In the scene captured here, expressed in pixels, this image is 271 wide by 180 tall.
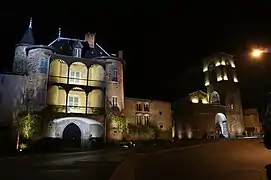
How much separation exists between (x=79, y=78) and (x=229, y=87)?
1590 inches

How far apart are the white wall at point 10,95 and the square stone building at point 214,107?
27.3 meters

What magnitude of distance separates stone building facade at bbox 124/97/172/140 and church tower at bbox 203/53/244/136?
21045mm

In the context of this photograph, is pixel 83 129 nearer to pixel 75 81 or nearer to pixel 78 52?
pixel 75 81

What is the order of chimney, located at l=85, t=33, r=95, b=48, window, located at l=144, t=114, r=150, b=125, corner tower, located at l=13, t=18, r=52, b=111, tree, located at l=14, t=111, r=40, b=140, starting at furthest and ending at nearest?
chimney, located at l=85, t=33, r=95, b=48 → window, located at l=144, t=114, r=150, b=125 → corner tower, located at l=13, t=18, r=52, b=111 → tree, located at l=14, t=111, r=40, b=140

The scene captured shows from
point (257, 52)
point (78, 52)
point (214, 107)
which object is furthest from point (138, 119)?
point (257, 52)

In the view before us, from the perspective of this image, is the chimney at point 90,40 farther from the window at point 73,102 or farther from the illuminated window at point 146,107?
the illuminated window at point 146,107

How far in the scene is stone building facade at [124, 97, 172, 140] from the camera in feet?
132

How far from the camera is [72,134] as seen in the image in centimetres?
3572

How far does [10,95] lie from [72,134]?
29.3 feet

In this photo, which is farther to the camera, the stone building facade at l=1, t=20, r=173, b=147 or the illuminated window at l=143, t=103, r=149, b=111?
the illuminated window at l=143, t=103, r=149, b=111

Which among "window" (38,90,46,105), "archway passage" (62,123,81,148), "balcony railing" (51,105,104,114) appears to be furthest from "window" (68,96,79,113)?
"window" (38,90,46,105)

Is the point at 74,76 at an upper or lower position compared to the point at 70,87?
upper

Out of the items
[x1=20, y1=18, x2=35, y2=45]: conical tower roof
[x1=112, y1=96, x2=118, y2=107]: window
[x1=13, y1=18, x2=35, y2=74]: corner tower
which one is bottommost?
[x1=112, y1=96, x2=118, y2=107]: window

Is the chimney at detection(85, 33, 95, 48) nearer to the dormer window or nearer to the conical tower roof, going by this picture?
the dormer window
